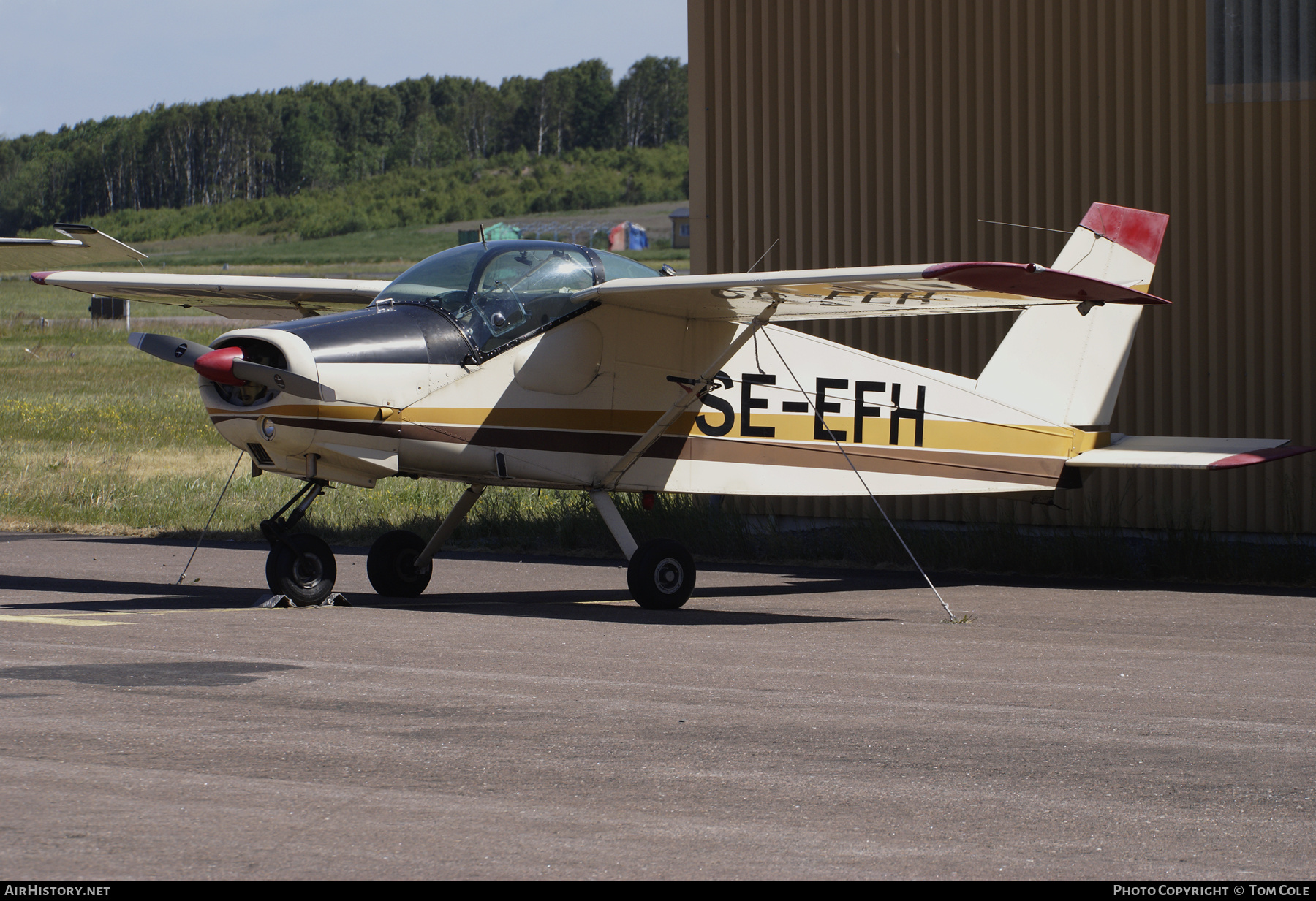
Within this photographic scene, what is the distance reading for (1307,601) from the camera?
10.7m

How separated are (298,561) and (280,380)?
1.44m

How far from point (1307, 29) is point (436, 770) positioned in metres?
11.2

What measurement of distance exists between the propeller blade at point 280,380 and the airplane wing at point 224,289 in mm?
2431

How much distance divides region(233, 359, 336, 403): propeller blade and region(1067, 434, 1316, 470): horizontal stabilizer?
240 inches

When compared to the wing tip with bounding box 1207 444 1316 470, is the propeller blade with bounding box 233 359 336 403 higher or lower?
higher

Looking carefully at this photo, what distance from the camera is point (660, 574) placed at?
992 centimetres

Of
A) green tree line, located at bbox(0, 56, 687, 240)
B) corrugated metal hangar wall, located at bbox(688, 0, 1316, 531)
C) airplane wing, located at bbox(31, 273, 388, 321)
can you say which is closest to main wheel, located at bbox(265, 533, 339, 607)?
airplane wing, located at bbox(31, 273, 388, 321)

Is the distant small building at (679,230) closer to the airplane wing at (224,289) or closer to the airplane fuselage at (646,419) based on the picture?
the airplane wing at (224,289)

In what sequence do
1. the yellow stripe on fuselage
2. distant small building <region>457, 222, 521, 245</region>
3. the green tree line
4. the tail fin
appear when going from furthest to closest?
1. the green tree line
2. distant small building <region>457, 222, 521, 245</region>
3. the tail fin
4. the yellow stripe on fuselage

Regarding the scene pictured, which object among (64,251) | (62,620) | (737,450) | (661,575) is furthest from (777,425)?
(64,251)

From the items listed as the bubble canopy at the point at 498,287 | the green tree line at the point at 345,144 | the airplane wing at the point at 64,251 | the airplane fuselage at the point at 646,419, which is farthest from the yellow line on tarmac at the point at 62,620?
the green tree line at the point at 345,144

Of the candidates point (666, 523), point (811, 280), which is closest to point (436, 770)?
point (811, 280)

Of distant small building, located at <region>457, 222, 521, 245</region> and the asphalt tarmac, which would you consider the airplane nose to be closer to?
the asphalt tarmac

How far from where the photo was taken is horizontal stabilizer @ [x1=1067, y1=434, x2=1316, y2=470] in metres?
10.4
